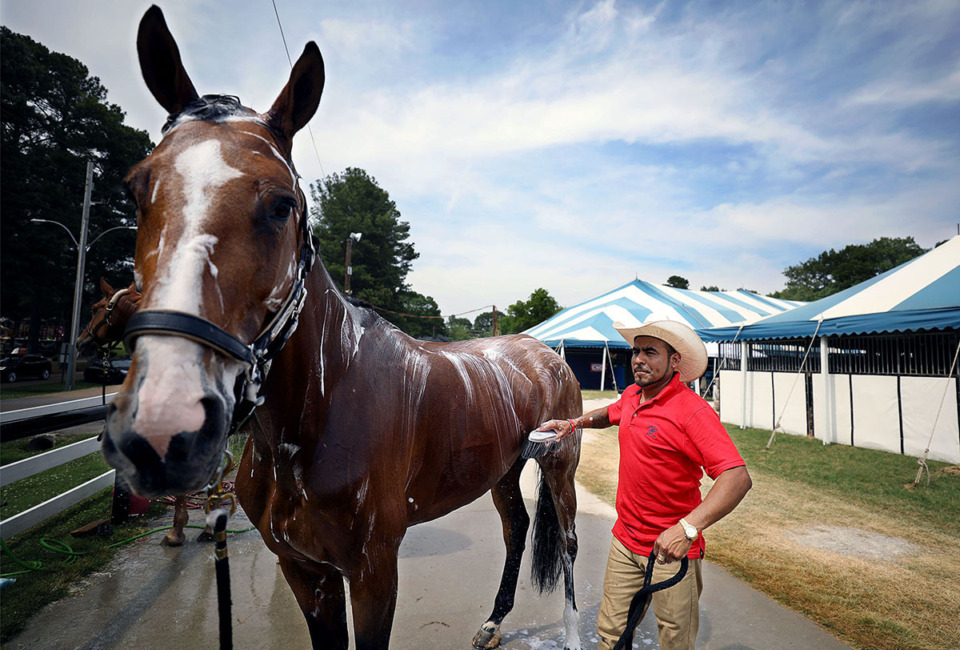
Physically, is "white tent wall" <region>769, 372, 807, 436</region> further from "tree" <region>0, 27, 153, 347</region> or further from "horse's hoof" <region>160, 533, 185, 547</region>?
"tree" <region>0, 27, 153, 347</region>

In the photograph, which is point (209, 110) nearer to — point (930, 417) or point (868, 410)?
point (930, 417)

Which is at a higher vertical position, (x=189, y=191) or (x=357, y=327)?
(x=189, y=191)

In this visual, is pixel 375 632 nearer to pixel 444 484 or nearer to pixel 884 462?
pixel 444 484

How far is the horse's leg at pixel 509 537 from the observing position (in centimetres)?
286

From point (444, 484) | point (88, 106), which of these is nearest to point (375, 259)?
point (88, 106)

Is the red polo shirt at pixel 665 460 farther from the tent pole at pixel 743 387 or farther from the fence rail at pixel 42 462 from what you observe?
the tent pole at pixel 743 387

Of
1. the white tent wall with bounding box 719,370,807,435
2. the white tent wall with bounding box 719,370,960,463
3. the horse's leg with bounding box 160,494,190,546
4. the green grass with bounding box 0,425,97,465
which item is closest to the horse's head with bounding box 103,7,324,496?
the horse's leg with bounding box 160,494,190,546

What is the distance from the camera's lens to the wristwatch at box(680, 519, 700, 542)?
4.99 ft

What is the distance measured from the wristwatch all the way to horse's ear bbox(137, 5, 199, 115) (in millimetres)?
2116

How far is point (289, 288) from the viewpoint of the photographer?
1168mm

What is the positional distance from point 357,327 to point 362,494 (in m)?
0.63

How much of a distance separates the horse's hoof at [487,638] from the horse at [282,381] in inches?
46.0

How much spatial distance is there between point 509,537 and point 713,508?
2.03 metres

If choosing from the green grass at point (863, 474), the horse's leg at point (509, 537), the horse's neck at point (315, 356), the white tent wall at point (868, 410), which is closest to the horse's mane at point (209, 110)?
the horse's neck at point (315, 356)
